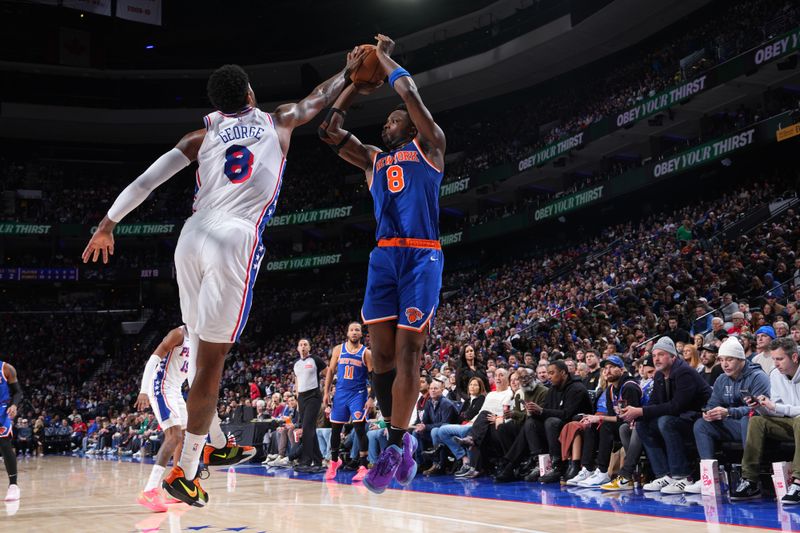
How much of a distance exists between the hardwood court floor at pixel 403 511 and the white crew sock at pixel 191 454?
1993mm

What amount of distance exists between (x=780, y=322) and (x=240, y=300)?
27.3ft

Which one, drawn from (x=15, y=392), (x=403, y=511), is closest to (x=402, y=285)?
(x=403, y=511)

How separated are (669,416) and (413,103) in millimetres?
4841

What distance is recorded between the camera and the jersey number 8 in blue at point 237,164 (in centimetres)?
406

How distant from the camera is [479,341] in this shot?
19047mm

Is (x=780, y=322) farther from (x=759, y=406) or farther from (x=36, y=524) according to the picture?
(x=36, y=524)

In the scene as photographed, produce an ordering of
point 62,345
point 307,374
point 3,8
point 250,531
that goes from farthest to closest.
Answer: point 62,345, point 3,8, point 307,374, point 250,531

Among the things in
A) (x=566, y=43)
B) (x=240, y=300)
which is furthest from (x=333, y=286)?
(x=240, y=300)

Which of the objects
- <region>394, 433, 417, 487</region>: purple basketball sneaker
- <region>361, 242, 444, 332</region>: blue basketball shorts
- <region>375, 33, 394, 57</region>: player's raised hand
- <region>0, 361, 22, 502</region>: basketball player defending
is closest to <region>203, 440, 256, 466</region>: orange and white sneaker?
<region>394, 433, 417, 487</region>: purple basketball sneaker

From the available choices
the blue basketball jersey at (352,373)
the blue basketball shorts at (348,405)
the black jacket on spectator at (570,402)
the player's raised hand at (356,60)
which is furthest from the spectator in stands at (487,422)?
the player's raised hand at (356,60)

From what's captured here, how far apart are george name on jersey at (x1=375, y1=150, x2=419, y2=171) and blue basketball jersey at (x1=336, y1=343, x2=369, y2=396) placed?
5.79 m

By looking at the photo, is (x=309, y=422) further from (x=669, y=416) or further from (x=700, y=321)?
(x=700, y=321)

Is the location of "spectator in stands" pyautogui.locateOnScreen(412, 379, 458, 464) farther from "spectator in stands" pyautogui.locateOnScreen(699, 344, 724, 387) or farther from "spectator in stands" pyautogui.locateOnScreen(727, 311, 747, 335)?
"spectator in stands" pyautogui.locateOnScreen(727, 311, 747, 335)

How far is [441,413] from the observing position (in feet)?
35.3
